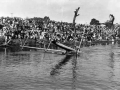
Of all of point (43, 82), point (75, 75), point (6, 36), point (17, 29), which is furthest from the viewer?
point (17, 29)

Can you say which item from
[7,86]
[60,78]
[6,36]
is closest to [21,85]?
[7,86]

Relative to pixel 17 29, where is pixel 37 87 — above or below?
below

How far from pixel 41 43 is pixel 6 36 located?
55.2ft

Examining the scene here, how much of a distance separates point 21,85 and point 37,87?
85.4 inches

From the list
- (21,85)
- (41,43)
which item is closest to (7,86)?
(21,85)

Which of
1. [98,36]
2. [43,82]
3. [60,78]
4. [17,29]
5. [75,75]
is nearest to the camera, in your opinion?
[43,82]

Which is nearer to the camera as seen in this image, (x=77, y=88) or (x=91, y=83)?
(x=77, y=88)

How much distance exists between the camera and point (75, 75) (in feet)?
135

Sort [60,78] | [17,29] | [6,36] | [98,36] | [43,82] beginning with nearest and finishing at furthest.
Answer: [43,82], [60,78], [6,36], [17,29], [98,36]

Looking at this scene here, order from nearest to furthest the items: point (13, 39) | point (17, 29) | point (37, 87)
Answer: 1. point (37, 87)
2. point (13, 39)
3. point (17, 29)

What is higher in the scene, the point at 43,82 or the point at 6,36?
the point at 6,36

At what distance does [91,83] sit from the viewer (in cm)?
3562

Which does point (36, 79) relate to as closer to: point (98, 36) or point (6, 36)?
point (6, 36)

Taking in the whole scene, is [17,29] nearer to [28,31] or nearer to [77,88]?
[28,31]
